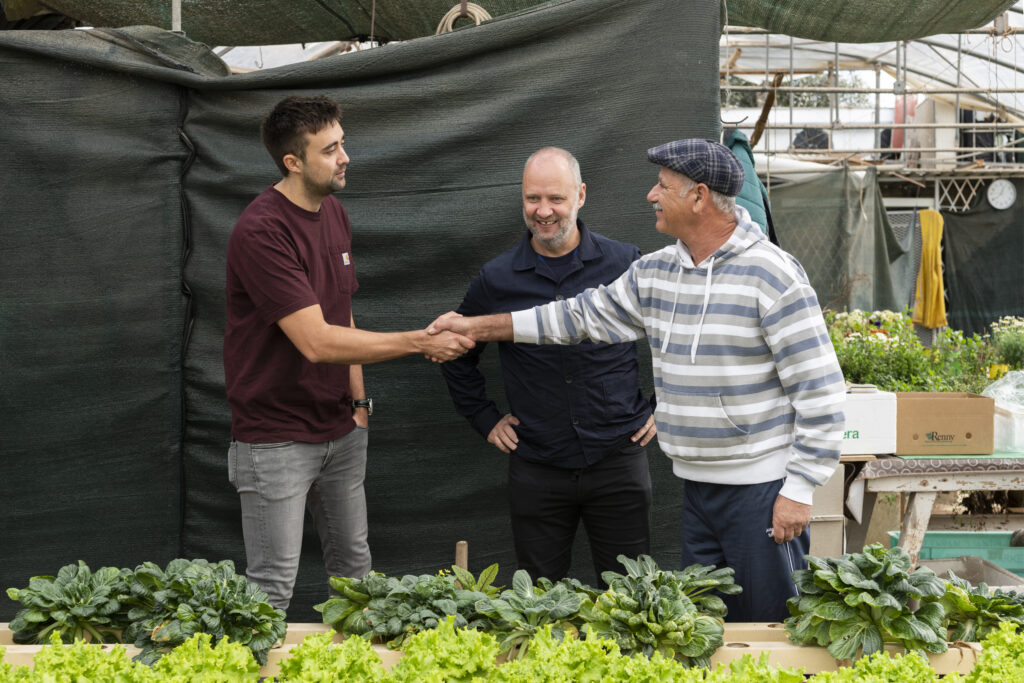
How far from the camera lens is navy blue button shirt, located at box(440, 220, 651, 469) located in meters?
3.14

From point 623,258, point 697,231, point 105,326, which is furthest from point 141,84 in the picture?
point 697,231

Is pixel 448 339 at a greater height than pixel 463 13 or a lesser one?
lesser

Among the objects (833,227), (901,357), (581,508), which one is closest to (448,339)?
(581,508)

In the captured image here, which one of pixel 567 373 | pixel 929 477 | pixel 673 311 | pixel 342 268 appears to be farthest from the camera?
pixel 929 477

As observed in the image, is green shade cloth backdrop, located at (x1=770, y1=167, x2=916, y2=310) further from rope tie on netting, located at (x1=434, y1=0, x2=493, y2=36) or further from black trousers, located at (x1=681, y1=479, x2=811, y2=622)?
black trousers, located at (x1=681, y1=479, x2=811, y2=622)

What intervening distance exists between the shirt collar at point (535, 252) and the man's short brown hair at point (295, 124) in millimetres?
761

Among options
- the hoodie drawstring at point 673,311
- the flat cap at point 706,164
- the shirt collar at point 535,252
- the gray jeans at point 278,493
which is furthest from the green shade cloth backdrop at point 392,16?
the gray jeans at point 278,493

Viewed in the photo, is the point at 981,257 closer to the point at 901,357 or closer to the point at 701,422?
the point at 901,357

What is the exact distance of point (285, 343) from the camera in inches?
113

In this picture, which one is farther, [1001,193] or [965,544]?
[1001,193]

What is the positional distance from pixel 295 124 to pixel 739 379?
149cm

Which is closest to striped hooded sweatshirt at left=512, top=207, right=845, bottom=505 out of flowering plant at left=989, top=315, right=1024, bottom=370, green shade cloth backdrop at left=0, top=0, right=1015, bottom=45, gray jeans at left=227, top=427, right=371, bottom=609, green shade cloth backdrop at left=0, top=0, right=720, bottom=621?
green shade cloth backdrop at left=0, top=0, right=720, bottom=621

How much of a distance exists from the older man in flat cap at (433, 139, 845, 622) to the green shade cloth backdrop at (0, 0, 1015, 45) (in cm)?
129

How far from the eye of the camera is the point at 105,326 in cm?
359
